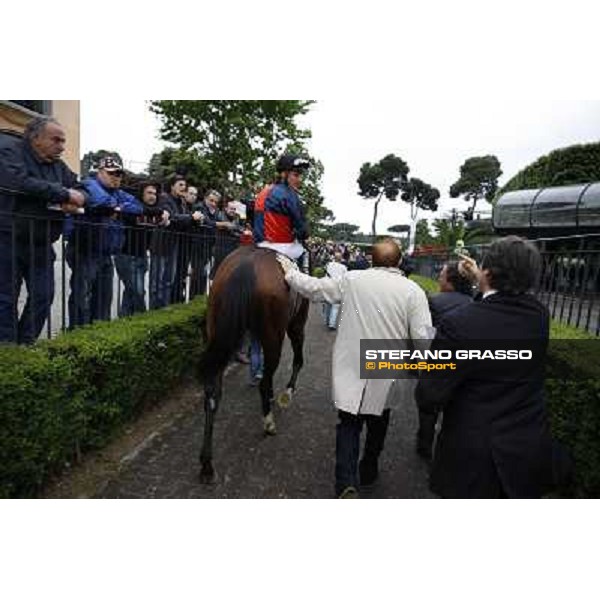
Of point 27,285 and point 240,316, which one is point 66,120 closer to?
point 27,285

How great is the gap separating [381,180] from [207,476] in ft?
23.9

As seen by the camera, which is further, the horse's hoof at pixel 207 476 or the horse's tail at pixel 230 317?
the horse's tail at pixel 230 317

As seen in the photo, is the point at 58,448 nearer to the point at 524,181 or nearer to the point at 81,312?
the point at 81,312

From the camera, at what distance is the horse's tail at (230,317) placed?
3.59 m

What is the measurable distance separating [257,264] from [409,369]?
151 centimetres

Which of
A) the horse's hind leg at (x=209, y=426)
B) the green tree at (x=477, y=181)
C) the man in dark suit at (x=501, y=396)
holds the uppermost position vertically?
the green tree at (x=477, y=181)

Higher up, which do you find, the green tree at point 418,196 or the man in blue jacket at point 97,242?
the green tree at point 418,196

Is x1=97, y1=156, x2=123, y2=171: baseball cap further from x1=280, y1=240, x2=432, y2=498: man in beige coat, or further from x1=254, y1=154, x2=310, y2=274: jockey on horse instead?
x1=280, y1=240, x2=432, y2=498: man in beige coat

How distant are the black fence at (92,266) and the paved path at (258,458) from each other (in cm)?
132

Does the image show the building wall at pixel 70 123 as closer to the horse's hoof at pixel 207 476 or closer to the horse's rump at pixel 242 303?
the horse's rump at pixel 242 303

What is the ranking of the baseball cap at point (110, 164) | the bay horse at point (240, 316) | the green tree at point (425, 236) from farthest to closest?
the green tree at point (425, 236) < the baseball cap at point (110, 164) < the bay horse at point (240, 316)

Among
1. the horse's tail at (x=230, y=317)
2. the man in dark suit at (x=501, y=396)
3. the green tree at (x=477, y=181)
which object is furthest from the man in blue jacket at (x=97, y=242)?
the green tree at (x=477, y=181)

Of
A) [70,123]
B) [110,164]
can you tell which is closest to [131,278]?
[110,164]

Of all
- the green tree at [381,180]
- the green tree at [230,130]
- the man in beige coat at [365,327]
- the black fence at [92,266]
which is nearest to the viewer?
the man in beige coat at [365,327]
